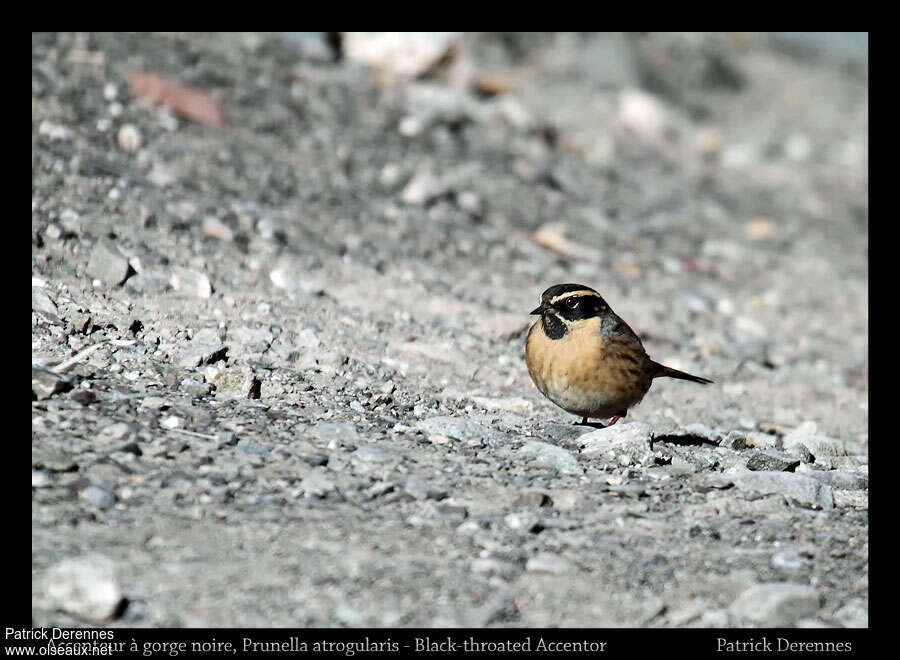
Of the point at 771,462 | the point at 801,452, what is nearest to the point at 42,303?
the point at 771,462

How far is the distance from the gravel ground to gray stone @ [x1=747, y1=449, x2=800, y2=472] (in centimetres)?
2

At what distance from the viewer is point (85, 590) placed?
422 cm

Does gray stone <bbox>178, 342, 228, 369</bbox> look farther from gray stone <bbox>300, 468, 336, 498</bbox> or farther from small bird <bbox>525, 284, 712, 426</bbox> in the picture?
small bird <bbox>525, 284, 712, 426</bbox>

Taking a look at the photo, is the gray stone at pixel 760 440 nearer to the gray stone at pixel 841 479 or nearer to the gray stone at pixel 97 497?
the gray stone at pixel 841 479

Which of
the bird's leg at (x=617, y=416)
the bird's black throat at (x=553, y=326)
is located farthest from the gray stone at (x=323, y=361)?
the bird's leg at (x=617, y=416)

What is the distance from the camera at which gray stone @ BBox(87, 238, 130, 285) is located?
7.53 m

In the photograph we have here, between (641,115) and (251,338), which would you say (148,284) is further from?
(641,115)

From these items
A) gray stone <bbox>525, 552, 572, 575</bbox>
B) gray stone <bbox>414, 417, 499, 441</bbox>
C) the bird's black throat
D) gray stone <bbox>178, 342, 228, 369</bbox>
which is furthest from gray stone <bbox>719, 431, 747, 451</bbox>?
gray stone <bbox>178, 342, 228, 369</bbox>

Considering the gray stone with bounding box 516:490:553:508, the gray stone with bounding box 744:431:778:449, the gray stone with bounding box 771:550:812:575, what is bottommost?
the gray stone with bounding box 771:550:812:575

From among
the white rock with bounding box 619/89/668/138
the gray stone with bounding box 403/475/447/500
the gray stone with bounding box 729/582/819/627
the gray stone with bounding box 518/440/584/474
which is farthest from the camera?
the white rock with bounding box 619/89/668/138

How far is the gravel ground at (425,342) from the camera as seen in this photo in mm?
4711

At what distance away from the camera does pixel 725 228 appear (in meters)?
13.1

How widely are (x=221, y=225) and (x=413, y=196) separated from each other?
255cm
